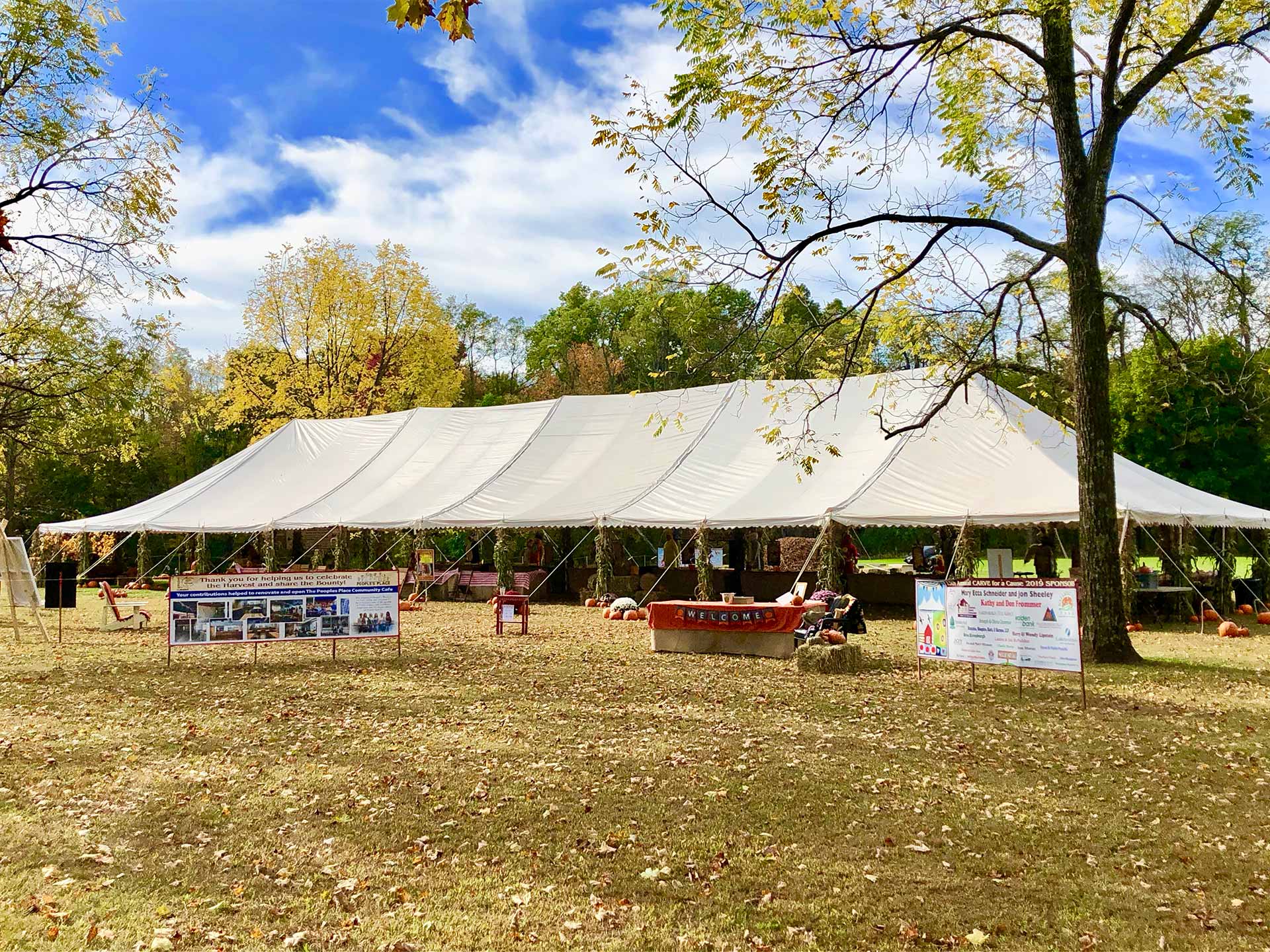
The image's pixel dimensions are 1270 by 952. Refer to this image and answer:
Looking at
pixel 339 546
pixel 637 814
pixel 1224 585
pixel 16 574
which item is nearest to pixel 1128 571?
pixel 1224 585

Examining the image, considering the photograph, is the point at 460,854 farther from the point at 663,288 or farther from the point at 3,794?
the point at 663,288

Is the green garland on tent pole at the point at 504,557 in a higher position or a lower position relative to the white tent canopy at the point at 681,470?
lower

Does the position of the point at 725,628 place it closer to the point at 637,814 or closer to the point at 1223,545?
the point at 637,814

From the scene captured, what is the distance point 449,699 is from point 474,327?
45.3m

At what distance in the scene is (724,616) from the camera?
11141mm

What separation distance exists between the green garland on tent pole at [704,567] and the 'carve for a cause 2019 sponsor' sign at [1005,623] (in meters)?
7.05

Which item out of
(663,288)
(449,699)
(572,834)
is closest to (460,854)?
(572,834)

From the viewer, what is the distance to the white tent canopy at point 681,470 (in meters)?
14.5

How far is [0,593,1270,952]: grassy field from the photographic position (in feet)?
11.8

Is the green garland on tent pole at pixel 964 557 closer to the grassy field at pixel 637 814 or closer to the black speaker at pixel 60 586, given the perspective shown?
the grassy field at pixel 637 814

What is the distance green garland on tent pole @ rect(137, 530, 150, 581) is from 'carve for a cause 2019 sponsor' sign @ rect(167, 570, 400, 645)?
14121 mm

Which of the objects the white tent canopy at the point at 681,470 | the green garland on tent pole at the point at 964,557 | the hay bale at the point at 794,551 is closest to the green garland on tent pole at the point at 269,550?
the white tent canopy at the point at 681,470

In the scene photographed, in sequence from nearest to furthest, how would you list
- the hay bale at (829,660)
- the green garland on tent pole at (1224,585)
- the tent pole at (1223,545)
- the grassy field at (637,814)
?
the grassy field at (637,814), the hay bale at (829,660), the tent pole at (1223,545), the green garland on tent pole at (1224,585)

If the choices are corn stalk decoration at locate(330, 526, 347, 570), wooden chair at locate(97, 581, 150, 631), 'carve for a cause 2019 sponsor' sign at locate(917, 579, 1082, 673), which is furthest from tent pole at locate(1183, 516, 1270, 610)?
corn stalk decoration at locate(330, 526, 347, 570)
